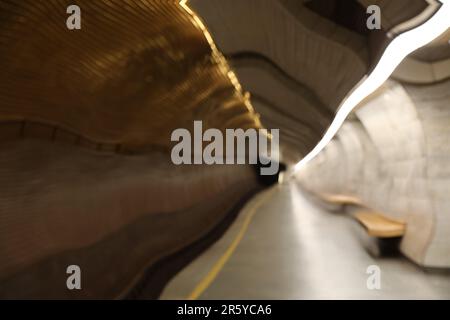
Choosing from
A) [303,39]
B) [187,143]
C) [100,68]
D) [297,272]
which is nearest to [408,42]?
[100,68]

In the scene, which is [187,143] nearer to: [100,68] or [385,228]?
[385,228]

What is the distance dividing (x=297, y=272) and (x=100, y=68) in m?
4.80

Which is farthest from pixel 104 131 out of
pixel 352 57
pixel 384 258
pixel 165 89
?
pixel 384 258

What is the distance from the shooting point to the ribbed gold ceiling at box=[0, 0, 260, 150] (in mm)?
4277

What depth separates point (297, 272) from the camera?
799cm

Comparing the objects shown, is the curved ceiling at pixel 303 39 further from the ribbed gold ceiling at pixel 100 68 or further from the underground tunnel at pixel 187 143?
the ribbed gold ceiling at pixel 100 68

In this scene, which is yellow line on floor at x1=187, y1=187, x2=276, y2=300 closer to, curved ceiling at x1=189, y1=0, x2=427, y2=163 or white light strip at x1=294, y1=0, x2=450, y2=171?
white light strip at x1=294, y1=0, x2=450, y2=171

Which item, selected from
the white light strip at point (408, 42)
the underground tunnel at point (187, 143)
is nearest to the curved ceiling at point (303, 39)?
the underground tunnel at point (187, 143)

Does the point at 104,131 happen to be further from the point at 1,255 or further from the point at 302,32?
the point at 302,32

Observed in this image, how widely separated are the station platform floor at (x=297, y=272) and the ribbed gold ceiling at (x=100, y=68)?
9.00ft

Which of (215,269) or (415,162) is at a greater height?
(415,162)

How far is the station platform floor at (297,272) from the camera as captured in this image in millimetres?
6641

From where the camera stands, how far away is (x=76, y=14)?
15.6 ft

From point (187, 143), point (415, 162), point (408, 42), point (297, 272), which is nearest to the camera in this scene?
point (408, 42)
